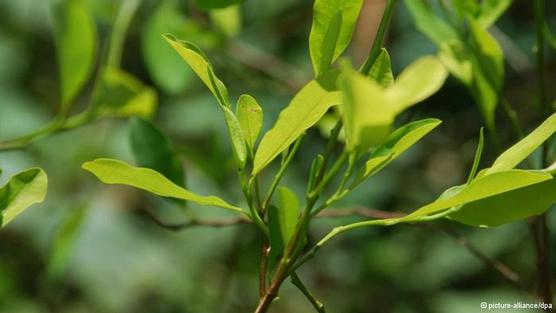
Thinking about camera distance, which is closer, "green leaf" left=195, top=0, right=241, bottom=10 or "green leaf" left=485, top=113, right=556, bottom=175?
"green leaf" left=485, top=113, right=556, bottom=175

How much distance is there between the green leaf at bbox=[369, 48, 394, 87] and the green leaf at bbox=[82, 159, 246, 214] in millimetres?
99

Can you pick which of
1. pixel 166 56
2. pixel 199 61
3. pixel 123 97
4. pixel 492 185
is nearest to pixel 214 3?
pixel 199 61

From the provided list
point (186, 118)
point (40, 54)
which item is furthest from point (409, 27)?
point (40, 54)

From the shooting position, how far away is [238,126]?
0.43 m

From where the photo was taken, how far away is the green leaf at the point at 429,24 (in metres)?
0.67

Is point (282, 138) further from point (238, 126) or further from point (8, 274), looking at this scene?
point (8, 274)

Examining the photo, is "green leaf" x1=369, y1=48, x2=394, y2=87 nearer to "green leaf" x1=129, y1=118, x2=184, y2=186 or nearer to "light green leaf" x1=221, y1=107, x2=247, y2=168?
"light green leaf" x1=221, y1=107, x2=247, y2=168

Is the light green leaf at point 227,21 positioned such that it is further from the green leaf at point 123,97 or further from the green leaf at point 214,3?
the green leaf at point 214,3

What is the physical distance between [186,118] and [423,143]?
45 centimetres

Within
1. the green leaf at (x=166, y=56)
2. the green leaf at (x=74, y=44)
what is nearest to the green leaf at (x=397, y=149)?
the green leaf at (x=74, y=44)

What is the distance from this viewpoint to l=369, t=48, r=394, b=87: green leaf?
0.42m

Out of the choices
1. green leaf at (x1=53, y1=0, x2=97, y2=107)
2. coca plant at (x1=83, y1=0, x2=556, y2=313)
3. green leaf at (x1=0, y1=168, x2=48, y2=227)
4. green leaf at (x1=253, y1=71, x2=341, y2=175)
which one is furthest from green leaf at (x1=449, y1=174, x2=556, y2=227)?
green leaf at (x1=53, y1=0, x2=97, y2=107)

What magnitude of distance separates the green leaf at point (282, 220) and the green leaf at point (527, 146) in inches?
3.9

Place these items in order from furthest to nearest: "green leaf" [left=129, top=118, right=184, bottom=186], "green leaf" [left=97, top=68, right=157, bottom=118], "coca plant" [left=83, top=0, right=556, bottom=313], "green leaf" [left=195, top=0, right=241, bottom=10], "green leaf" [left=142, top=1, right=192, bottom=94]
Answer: "green leaf" [left=142, top=1, right=192, bottom=94], "green leaf" [left=97, top=68, right=157, bottom=118], "green leaf" [left=129, top=118, right=184, bottom=186], "green leaf" [left=195, top=0, right=241, bottom=10], "coca plant" [left=83, top=0, right=556, bottom=313]
